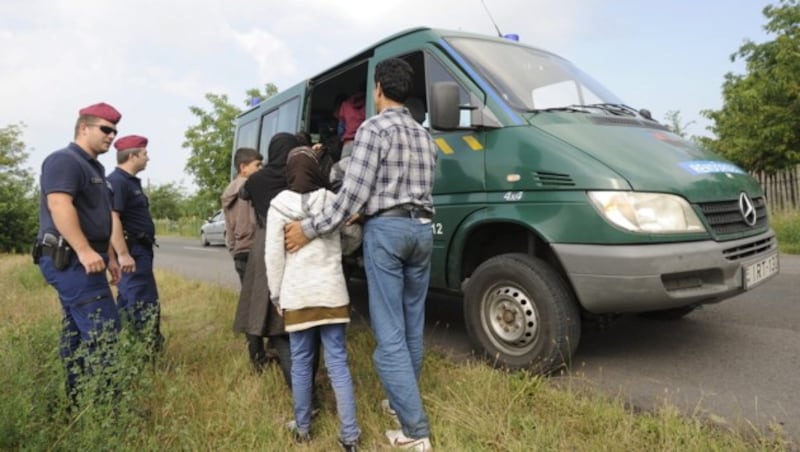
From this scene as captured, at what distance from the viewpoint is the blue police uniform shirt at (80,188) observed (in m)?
2.71

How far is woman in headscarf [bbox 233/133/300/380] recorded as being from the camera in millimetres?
3039

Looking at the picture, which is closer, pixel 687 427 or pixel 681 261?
pixel 687 427

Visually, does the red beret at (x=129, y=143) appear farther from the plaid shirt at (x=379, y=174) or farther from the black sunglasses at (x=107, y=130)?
the plaid shirt at (x=379, y=174)

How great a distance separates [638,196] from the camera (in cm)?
297

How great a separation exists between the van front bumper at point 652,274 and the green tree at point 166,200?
51.9 m

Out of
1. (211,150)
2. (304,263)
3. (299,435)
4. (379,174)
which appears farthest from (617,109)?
(211,150)

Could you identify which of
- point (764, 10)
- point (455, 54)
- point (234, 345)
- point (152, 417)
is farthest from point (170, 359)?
point (764, 10)

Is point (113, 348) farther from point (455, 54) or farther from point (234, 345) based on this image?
point (455, 54)

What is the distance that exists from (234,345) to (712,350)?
360 cm

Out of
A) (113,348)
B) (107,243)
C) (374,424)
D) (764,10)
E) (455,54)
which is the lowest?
(374,424)

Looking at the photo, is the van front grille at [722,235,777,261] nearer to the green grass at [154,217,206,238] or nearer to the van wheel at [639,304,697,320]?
the van wheel at [639,304,697,320]

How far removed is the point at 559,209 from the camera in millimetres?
3092

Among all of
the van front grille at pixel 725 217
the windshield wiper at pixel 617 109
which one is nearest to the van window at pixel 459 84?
the windshield wiper at pixel 617 109

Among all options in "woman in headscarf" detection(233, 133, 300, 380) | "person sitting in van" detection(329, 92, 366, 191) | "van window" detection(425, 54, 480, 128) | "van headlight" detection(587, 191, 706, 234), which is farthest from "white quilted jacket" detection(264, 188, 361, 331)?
"person sitting in van" detection(329, 92, 366, 191)
